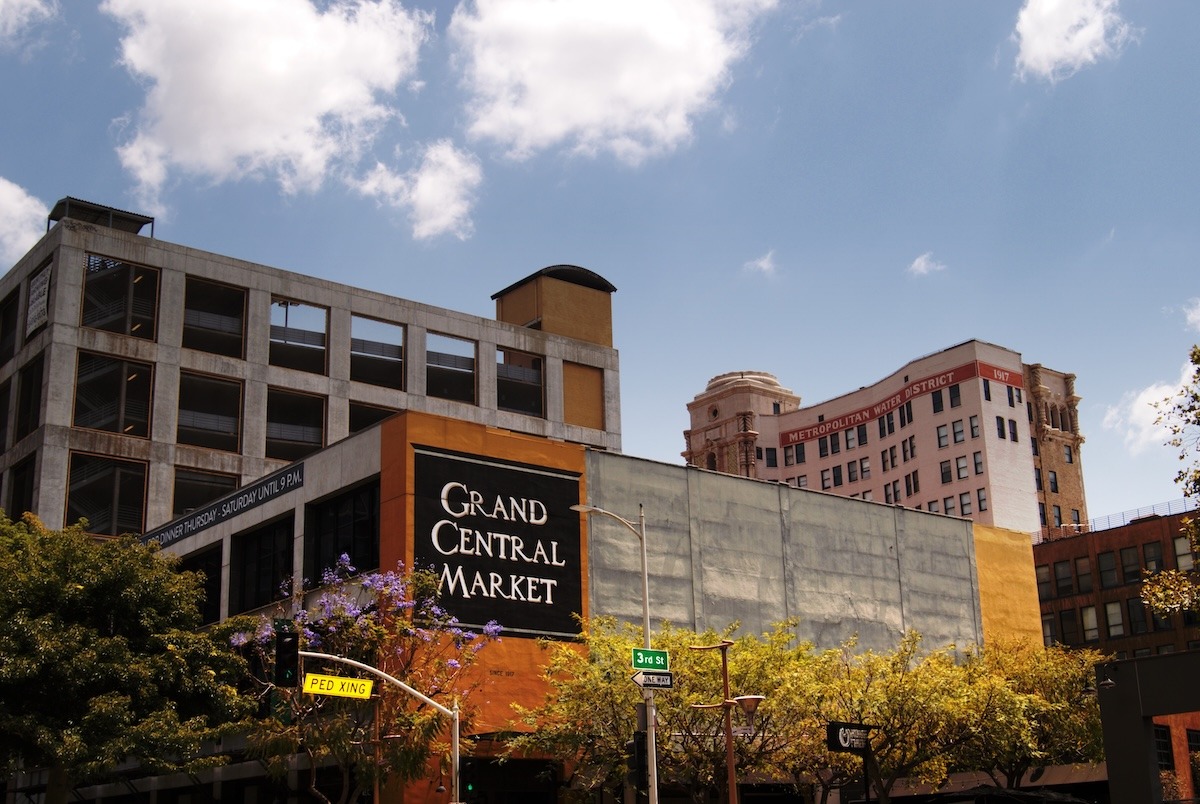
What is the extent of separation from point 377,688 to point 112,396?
4044 cm

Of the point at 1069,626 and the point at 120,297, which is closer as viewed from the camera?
the point at 120,297

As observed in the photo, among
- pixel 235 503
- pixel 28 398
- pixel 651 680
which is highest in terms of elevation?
pixel 28 398

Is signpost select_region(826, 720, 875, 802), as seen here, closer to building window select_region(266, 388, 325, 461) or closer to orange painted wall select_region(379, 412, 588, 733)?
orange painted wall select_region(379, 412, 588, 733)

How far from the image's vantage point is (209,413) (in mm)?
75312

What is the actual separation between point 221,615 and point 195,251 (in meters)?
29.7

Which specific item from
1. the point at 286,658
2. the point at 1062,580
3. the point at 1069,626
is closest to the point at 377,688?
the point at 286,658

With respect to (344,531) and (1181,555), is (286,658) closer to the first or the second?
(344,531)

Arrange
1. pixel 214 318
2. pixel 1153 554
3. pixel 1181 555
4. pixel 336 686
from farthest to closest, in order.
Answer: pixel 1153 554, pixel 1181 555, pixel 214 318, pixel 336 686

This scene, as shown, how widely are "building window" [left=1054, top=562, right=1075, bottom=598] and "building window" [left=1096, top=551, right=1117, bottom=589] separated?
8.54ft

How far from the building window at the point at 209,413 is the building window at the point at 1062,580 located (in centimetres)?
6070

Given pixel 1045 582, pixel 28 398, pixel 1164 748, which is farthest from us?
pixel 1045 582

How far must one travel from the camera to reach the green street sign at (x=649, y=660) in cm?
3253

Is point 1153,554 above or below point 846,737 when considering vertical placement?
above

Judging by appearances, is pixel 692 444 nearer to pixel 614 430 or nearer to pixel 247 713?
pixel 614 430
